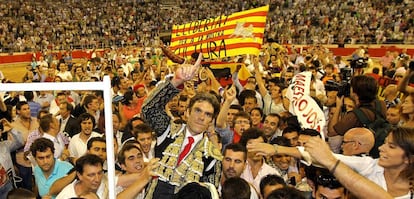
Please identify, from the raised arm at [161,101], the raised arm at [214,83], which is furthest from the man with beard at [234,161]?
the raised arm at [214,83]

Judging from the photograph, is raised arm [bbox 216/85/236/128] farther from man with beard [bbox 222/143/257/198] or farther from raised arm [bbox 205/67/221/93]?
raised arm [bbox 205/67/221/93]

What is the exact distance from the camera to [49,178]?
165 inches

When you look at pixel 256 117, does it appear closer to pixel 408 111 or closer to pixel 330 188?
pixel 408 111

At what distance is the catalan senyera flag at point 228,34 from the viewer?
712 cm

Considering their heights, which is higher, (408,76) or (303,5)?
(303,5)

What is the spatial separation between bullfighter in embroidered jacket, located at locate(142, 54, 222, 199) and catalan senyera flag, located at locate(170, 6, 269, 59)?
3157 mm

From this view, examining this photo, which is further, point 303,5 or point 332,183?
point 303,5

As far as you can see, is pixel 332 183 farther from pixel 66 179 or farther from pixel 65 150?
pixel 65 150

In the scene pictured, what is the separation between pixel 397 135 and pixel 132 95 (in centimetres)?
444

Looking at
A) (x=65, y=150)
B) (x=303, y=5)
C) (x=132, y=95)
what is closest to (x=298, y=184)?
(x=65, y=150)

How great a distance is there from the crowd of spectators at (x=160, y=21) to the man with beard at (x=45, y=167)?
2197cm

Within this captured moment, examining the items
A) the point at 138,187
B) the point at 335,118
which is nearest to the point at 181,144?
the point at 138,187

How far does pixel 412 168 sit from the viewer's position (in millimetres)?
2826

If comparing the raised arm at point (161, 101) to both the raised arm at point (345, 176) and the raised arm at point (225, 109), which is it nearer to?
the raised arm at point (225, 109)
